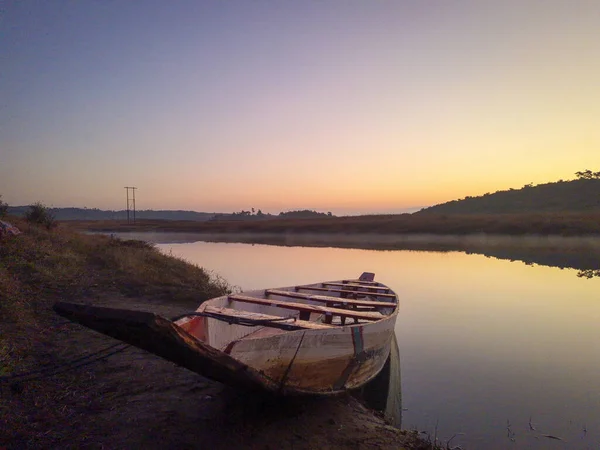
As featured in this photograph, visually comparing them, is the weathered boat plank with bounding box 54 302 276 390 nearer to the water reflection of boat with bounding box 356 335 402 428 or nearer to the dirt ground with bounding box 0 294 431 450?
Result: the dirt ground with bounding box 0 294 431 450

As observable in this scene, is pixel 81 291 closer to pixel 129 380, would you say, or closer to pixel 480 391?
pixel 129 380

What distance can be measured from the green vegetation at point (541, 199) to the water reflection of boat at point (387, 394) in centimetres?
7770

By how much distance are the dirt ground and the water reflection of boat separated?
45 cm

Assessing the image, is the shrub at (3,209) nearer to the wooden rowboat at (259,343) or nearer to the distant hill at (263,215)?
the wooden rowboat at (259,343)

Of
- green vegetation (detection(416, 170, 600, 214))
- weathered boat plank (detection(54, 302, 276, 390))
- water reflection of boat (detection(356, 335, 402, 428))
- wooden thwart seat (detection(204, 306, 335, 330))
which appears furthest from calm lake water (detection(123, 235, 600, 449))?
green vegetation (detection(416, 170, 600, 214))

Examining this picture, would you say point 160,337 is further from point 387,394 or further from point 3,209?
point 3,209

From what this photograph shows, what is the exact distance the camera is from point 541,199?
282 ft

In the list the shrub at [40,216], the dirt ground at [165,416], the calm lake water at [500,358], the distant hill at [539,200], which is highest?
the distant hill at [539,200]

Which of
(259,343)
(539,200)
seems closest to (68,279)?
(259,343)

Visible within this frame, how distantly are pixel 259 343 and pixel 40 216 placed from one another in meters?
20.1

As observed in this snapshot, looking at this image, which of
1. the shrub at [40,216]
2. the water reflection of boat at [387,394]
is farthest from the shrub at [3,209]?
the water reflection of boat at [387,394]

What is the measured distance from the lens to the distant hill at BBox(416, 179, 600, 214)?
77.0 m

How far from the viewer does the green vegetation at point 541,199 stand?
7721 centimetres

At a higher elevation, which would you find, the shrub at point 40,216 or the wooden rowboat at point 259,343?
the shrub at point 40,216
